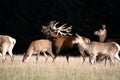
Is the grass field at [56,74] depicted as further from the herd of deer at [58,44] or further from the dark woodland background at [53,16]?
the dark woodland background at [53,16]

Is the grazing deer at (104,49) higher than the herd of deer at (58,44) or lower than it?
lower

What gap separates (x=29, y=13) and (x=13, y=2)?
2.89 m

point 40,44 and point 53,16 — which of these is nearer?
point 40,44

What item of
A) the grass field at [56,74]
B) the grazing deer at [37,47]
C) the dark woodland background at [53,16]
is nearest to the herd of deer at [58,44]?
the grazing deer at [37,47]


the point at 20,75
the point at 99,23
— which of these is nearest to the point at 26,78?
the point at 20,75

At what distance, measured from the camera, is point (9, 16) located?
134 ft

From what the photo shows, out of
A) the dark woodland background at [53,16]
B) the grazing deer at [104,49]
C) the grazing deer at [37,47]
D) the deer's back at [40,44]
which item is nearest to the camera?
the grazing deer at [104,49]

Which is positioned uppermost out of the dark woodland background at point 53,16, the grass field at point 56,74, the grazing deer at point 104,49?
the dark woodland background at point 53,16

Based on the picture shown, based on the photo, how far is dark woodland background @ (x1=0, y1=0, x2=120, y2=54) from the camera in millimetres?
31781

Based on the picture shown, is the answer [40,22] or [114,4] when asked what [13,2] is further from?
[114,4]

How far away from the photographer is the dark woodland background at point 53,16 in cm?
3178

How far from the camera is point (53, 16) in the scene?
115 feet

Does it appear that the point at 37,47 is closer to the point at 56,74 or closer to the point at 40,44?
the point at 40,44

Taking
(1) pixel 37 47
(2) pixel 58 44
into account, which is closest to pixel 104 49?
(2) pixel 58 44
